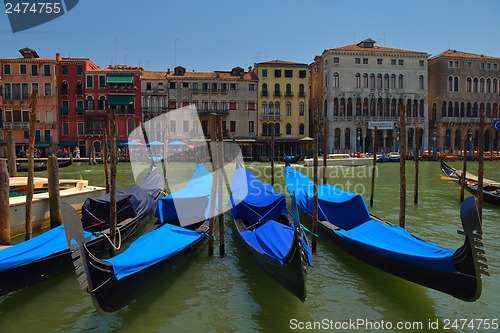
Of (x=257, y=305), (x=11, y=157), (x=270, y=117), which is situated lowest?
(x=257, y=305)

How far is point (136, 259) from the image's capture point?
4738 mm

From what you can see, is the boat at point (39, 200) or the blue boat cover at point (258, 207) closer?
the blue boat cover at point (258, 207)

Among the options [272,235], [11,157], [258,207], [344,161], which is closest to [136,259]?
[272,235]

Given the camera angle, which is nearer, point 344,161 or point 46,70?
point 344,161

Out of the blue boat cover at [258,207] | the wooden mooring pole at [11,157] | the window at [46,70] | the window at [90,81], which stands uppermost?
the window at [46,70]

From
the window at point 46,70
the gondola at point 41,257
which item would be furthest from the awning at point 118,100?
the gondola at point 41,257

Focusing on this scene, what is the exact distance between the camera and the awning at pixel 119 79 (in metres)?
32.1

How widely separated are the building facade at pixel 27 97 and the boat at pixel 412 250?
29448 millimetres

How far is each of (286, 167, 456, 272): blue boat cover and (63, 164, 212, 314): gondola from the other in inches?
72.9

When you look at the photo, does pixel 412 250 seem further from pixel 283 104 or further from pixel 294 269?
pixel 283 104

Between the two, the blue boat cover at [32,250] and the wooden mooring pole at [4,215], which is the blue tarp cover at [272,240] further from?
the wooden mooring pole at [4,215]

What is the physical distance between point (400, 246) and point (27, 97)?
32.5 m

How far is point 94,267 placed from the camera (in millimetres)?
3955

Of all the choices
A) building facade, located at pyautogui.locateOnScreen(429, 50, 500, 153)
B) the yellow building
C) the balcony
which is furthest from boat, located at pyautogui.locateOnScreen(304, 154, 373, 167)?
building facade, located at pyautogui.locateOnScreen(429, 50, 500, 153)
